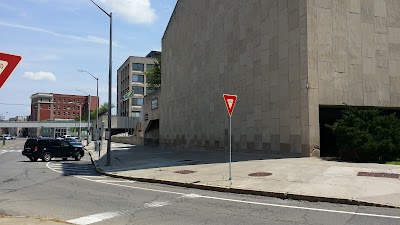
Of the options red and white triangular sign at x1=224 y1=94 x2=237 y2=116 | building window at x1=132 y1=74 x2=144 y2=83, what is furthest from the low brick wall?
red and white triangular sign at x1=224 y1=94 x2=237 y2=116

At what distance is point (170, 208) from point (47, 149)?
22.7m

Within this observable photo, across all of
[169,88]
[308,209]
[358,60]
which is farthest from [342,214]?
[169,88]

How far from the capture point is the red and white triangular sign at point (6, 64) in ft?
18.7

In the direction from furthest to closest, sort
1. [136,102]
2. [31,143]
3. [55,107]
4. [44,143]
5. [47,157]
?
[55,107] < [136,102] < [44,143] < [47,157] < [31,143]

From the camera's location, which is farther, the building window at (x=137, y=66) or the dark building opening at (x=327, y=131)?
the building window at (x=137, y=66)

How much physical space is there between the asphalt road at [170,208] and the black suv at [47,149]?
54.1 ft

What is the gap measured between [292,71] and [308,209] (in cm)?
1229

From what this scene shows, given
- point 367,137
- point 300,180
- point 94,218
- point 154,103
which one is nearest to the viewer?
point 94,218

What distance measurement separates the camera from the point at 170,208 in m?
9.59

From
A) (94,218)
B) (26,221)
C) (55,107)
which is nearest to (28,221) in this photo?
(26,221)

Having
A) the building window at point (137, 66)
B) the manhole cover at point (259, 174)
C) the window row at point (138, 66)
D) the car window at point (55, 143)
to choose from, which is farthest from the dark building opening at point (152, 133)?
the building window at point (137, 66)

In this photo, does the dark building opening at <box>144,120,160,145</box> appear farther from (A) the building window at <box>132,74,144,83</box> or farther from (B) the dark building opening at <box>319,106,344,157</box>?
(A) the building window at <box>132,74,144,83</box>

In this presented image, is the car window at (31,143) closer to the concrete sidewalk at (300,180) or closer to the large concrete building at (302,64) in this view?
the concrete sidewalk at (300,180)

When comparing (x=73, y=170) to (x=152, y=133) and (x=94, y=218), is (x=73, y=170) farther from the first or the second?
(x=152, y=133)
